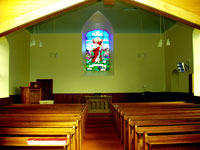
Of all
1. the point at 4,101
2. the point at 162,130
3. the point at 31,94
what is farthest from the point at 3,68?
the point at 162,130

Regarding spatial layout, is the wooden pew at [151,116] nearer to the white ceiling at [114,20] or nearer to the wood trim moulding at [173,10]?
the wood trim moulding at [173,10]

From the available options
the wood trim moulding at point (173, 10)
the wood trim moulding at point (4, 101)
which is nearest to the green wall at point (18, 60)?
the wood trim moulding at point (4, 101)

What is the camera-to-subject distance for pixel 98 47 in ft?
40.0

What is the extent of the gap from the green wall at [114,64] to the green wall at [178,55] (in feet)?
2.18

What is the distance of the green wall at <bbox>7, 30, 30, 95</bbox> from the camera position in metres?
8.80

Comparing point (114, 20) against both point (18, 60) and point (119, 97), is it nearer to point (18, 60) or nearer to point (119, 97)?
point (119, 97)

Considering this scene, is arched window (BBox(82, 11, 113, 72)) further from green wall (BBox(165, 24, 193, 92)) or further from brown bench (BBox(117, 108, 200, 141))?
brown bench (BBox(117, 108, 200, 141))

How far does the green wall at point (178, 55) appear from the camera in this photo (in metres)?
9.11

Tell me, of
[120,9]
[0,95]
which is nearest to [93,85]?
[120,9]

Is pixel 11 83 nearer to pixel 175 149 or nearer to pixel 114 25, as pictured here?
pixel 114 25

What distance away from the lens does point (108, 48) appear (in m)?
12.4

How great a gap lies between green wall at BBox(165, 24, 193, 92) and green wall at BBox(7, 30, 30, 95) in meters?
7.74

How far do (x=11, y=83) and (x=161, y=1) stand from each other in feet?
22.6

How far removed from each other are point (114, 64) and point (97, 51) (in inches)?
53.0
